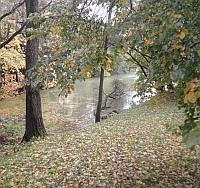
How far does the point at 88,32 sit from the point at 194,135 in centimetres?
256

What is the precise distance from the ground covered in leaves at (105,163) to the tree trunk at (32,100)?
0.54m

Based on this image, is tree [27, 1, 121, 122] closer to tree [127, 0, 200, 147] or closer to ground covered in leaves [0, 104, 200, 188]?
tree [127, 0, 200, 147]

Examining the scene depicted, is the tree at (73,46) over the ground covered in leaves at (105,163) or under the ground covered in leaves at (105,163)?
over

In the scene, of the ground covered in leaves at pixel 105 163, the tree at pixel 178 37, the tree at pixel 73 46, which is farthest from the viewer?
the ground covered in leaves at pixel 105 163

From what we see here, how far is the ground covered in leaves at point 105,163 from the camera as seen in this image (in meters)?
3.74

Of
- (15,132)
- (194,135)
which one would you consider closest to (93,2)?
(194,135)

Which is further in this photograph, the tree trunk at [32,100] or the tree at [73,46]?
the tree trunk at [32,100]

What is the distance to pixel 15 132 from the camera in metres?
9.12

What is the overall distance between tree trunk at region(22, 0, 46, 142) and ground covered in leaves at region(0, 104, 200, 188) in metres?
0.54

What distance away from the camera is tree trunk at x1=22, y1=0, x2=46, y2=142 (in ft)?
21.7

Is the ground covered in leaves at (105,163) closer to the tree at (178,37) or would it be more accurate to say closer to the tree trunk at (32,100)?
the tree trunk at (32,100)

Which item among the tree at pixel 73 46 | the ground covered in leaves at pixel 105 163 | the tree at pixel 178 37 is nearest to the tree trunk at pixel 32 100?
the ground covered in leaves at pixel 105 163

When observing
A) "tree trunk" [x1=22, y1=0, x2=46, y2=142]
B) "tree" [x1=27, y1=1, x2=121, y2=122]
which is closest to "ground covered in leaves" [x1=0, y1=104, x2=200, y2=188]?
"tree trunk" [x1=22, y1=0, x2=46, y2=142]

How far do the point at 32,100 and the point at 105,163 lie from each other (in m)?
3.37
